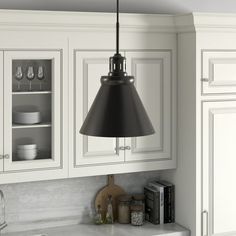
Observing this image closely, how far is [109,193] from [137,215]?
24 cm

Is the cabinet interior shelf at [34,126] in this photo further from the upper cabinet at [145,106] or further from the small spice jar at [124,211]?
the small spice jar at [124,211]

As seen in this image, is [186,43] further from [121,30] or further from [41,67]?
[41,67]

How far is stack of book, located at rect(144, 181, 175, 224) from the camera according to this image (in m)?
3.50

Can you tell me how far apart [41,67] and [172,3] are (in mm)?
1062

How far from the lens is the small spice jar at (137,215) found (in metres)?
3.49

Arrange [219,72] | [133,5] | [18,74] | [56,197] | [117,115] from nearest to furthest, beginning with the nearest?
[117,115] < [18,74] < [219,72] < [56,197] < [133,5]

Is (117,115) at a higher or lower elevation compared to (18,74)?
lower

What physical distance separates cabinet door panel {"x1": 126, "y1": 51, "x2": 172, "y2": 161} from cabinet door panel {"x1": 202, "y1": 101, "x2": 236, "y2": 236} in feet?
0.83

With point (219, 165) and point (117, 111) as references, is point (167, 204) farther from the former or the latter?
point (117, 111)

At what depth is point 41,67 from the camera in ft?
10.2

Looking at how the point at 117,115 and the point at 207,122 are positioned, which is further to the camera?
the point at 207,122

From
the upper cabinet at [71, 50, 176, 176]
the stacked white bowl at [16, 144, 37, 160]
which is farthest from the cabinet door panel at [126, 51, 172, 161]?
the stacked white bowl at [16, 144, 37, 160]

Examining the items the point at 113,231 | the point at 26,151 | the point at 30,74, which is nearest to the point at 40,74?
the point at 30,74

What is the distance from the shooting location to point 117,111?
1.72 m
